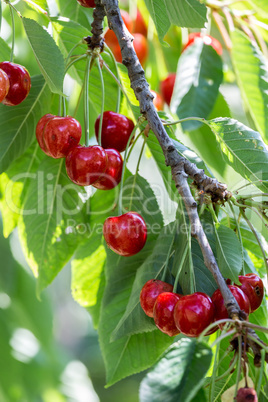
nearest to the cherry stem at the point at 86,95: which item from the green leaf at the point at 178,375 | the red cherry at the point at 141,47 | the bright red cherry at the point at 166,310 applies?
the bright red cherry at the point at 166,310

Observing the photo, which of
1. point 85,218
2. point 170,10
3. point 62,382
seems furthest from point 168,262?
point 62,382

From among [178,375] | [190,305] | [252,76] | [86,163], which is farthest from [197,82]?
[178,375]

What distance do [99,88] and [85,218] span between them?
330mm

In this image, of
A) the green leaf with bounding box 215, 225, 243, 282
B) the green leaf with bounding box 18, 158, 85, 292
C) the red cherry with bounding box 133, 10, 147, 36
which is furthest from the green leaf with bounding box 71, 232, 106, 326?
the red cherry with bounding box 133, 10, 147, 36

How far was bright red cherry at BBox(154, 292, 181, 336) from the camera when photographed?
913mm

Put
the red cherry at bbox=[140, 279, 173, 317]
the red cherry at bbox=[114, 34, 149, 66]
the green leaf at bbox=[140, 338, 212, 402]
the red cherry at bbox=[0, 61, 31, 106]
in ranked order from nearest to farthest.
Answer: the green leaf at bbox=[140, 338, 212, 402] → the red cherry at bbox=[140, 279, 173, 317] → the red cherry at bbox=[0, 61, 31, 106] → the red cherry at bbox=[114, 34, 149, 66]

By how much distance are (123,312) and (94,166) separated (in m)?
0.34

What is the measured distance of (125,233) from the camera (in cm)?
105

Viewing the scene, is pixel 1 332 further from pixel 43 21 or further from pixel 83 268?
pixel 43 21

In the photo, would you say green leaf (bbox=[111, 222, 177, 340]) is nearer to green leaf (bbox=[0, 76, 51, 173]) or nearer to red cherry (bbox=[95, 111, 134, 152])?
red cherry (bbox=[95, 111, 134, 152])

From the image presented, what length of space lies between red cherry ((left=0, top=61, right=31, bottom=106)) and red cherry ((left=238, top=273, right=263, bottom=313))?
595 millimetres

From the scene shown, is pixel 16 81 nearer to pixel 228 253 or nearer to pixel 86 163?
pixel 86 163

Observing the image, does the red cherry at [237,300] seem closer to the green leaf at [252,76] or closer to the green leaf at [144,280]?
the green leaf at [144,280]

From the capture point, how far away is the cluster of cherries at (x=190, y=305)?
0.87 meters
